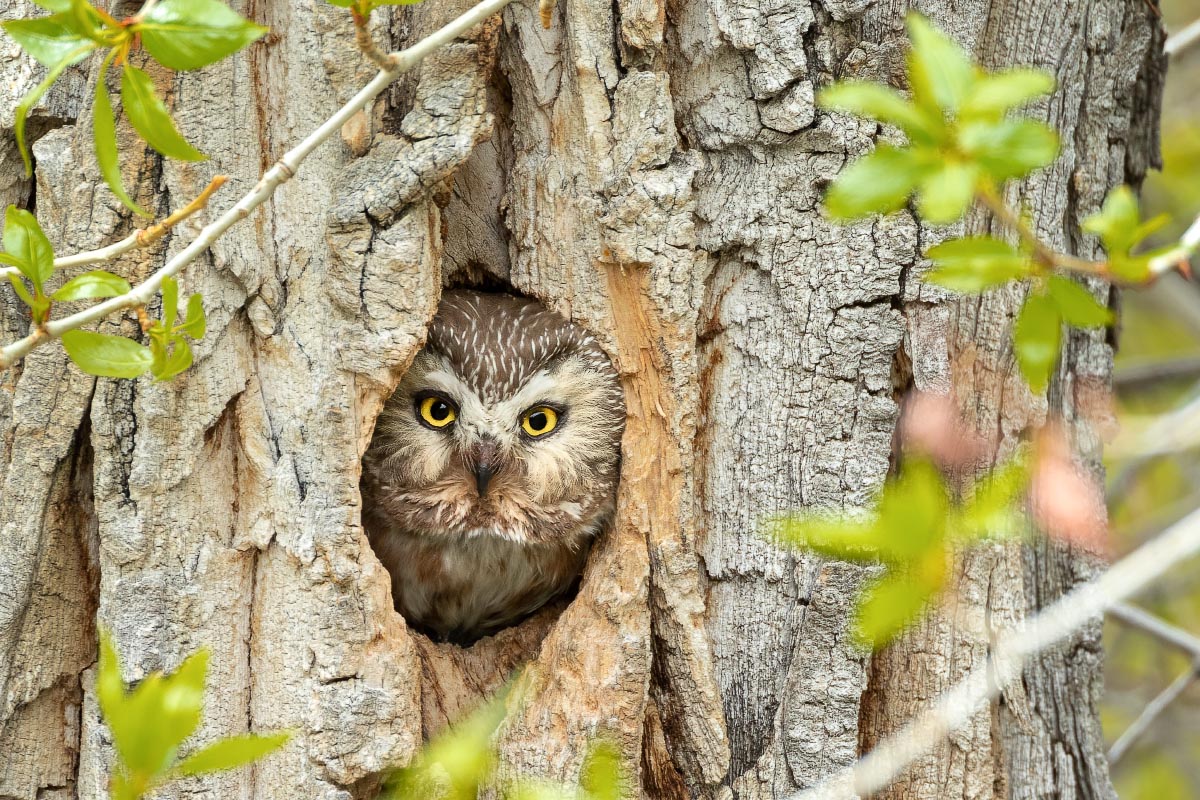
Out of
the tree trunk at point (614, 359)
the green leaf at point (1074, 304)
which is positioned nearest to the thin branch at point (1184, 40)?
the tree trunk at point (614, 359)

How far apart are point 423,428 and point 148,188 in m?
0.91

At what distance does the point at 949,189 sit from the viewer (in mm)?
1109

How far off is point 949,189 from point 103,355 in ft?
3.91

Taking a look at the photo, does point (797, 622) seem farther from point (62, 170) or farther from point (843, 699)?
point (62, 170)

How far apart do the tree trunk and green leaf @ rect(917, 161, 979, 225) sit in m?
1.20

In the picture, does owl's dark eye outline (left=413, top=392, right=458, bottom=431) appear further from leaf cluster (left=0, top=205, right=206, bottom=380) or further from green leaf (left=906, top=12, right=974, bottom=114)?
green leaf (left=906, top=12, right=974, bottom=114)

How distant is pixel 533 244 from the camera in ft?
8.27

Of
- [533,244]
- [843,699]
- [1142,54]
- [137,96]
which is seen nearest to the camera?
[137,96]

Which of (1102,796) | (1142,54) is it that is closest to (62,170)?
(1142,54)

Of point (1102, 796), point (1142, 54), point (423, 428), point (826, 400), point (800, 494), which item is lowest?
point (1102, 796)

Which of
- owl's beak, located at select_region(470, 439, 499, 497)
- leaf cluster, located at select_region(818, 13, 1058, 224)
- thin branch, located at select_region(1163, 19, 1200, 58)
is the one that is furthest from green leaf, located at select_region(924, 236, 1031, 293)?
thin branch, located at select_region(1163, 19, 1200, 58)

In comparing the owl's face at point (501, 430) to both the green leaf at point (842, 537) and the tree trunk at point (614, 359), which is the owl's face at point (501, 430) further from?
the green leaf at point (842, 537)

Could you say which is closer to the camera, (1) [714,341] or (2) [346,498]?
(2) [346,498]

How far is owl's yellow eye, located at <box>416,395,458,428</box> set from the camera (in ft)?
9.23
